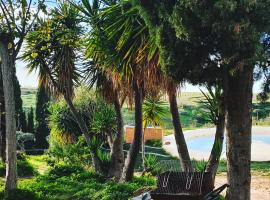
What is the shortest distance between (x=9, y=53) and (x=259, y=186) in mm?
8470

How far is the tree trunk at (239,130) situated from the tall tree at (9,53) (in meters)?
4.70

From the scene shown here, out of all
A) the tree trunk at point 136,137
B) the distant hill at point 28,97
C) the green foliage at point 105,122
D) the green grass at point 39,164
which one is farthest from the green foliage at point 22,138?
the distant hill at point 28,97

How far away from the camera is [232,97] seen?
7.39m

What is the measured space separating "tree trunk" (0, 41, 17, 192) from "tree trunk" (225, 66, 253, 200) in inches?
184

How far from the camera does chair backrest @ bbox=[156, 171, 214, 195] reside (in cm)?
785

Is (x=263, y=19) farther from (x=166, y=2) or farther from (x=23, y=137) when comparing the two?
(x=23, y=137)

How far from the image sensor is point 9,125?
32.6ft

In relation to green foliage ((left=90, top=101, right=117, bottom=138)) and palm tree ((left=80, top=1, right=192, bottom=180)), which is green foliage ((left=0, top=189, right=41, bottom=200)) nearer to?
palm tree ((left=80, top=1, right=192, bottom=180))

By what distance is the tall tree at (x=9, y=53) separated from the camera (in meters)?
9.92

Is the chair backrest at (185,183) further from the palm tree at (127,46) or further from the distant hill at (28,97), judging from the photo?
the distant hill at (28,97)

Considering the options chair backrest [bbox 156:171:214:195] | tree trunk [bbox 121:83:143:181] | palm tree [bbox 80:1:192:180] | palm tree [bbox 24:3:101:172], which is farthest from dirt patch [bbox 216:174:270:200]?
chair backrest [bbox 156:171:214:195]

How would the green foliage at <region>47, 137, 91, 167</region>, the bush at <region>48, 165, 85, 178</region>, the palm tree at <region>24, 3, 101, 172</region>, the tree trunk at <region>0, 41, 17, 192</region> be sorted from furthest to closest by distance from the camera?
the green foliage at <region>47, 137, 91, 167</region> < the bush at <region>48, 165, 85, 178</region> < the palm tree at <region>24, 3, 101, 172</region> < the tree trunk at <region>0, 41, 17, 192</region>

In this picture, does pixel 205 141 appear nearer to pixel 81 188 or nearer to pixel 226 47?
pixel 81 188

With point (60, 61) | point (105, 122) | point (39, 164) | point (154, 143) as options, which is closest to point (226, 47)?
point (60, 61)
